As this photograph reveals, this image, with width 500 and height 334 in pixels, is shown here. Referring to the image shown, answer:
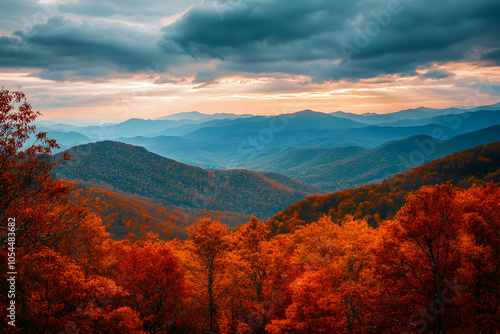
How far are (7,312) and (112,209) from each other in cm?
16395

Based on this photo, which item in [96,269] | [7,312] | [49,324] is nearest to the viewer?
[7,312]

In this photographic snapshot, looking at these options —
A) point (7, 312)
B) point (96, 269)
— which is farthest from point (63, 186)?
point (96, 269)

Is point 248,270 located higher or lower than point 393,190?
higher

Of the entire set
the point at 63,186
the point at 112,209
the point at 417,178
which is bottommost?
the point at 112,209

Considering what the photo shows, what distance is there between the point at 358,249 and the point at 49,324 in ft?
88.1

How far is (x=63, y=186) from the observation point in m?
19.0

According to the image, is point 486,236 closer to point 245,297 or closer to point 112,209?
point 245,297

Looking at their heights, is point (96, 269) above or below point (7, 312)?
below

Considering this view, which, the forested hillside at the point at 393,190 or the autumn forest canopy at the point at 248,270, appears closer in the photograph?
the autumn forest canopy at the point at 248,270

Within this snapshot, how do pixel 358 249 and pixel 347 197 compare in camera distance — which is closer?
pixel 358 249

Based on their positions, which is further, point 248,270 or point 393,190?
point 393,190

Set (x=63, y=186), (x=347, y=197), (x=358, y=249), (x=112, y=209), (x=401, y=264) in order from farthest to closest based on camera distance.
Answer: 1. (x=112, y=209)
2. (x=347, y=197)
3. (x=358, y=249)
4. (x=401, y=264)
5. (x=63, y=186)

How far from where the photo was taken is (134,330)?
76.3 ft

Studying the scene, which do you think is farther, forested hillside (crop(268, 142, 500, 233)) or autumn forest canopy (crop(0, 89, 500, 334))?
forested hillside (crop(268, 142, 500, 233))
